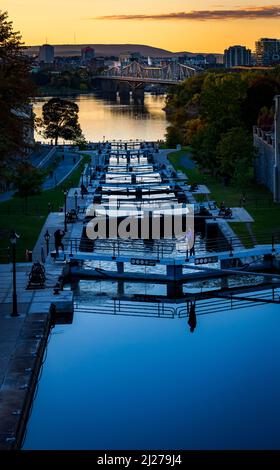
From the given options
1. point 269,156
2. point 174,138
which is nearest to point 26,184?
point 269,156

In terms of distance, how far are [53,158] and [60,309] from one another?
52.0 meters

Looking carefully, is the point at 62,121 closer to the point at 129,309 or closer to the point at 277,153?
the point at 277,153

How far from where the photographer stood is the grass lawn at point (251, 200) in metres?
41.7

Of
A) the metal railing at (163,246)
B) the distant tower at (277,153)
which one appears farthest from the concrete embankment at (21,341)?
the distant tower at (277,153)

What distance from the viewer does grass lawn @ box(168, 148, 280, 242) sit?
41.7 m

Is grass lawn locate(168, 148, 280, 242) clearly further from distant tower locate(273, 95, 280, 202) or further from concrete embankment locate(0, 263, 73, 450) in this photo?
concrete embankment locate(0, 263, 73, 450)

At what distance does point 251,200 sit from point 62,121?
51743mm

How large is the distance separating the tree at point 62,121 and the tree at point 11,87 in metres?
55.0

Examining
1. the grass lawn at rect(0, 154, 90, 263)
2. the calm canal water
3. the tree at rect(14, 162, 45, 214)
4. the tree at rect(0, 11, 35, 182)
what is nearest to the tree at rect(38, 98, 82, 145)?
the calm canal water

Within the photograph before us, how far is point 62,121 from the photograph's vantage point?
99.5m

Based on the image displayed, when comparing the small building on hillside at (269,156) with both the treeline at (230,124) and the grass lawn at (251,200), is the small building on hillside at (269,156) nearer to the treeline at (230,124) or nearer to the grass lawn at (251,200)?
the grass lawn at (251,200)

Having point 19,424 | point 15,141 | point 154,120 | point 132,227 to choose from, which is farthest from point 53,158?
point 154,120

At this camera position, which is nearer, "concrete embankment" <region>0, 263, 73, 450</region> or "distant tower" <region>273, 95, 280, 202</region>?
"concrete embankment" <region>0, 263, 73, 450</region>

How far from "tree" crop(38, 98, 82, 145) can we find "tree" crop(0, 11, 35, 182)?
180 feet
